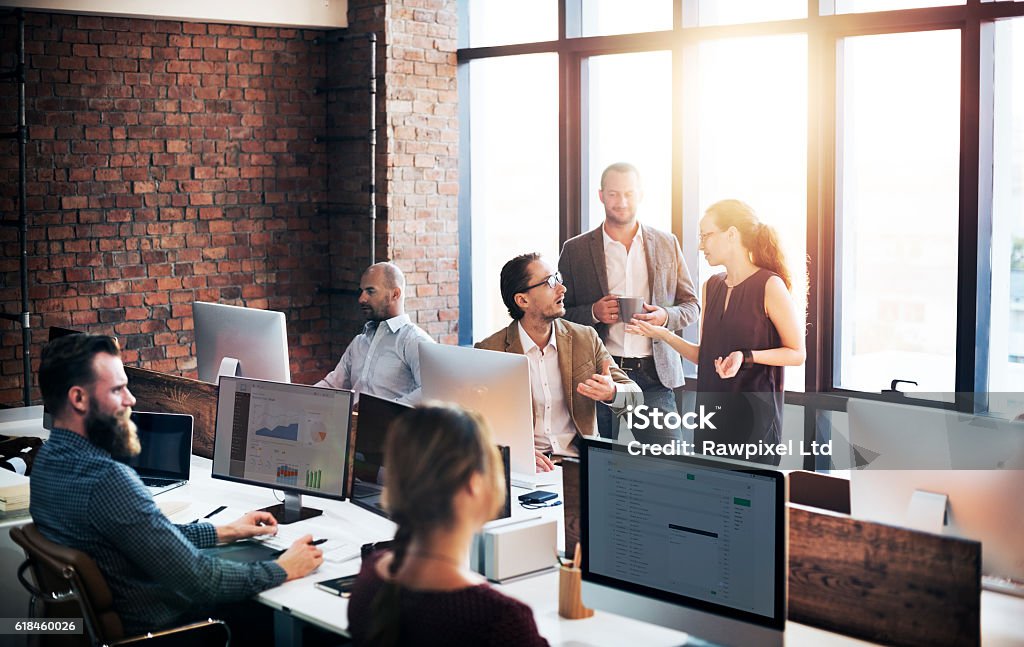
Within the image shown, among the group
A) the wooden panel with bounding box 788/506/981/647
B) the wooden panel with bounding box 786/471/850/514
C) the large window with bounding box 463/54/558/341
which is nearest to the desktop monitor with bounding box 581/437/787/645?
the wooden panel with bounding box 788/506/981/647

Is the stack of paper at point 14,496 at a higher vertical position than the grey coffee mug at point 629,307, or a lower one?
lower

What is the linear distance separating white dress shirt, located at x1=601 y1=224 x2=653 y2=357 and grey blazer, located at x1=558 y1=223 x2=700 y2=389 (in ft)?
0.08

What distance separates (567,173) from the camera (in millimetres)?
6336

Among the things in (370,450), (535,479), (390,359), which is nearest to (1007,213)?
(535,479)

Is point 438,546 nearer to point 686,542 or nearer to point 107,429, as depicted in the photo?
point 686,542

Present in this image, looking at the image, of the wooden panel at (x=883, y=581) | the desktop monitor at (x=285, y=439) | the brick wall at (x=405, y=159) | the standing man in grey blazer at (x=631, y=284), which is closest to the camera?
the wooden panel at (x=883, y=581)

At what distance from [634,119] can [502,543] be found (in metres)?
3.68

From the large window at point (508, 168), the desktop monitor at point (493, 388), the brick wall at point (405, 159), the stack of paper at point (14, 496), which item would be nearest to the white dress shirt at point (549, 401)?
the desktop monitor at point (493, 388)

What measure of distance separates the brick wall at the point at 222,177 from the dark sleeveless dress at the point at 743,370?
8.09ft

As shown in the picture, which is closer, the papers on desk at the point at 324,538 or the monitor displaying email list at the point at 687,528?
the monitor displaying email list at the point at 687,528

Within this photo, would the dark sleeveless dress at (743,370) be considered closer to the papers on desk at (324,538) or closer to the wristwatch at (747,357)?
the wristwatch at (747,357)

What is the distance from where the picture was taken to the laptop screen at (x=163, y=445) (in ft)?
12.8

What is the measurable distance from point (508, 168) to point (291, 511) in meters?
3.64

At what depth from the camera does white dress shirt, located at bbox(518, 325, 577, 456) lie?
4.16 meters
